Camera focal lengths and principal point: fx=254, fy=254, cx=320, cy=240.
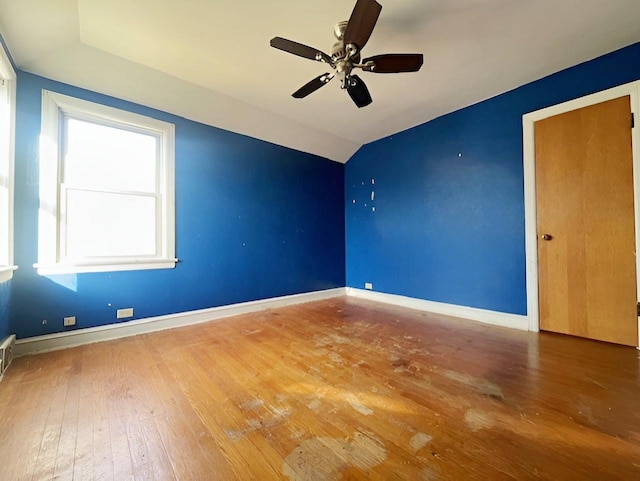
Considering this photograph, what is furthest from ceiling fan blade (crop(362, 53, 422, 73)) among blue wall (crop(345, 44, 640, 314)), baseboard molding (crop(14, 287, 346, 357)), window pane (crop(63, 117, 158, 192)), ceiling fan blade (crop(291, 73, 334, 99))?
baseboard molding (crop(14, 287, 346, 357))

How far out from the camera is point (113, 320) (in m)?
2.62

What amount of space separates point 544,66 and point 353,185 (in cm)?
281

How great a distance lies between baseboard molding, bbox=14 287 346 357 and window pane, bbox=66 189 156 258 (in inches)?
29.6

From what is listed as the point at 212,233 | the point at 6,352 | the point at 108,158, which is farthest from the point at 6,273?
the point at 212,233

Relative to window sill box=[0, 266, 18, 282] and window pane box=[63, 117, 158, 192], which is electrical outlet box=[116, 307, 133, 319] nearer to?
window sill box=[0, 266, 18, 282]

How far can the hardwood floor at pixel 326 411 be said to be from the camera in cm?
109

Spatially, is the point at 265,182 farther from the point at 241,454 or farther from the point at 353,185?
the point at 241,454

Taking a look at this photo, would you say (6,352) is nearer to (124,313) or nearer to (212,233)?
(124,313)

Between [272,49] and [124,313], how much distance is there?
299cm

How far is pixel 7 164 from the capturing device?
210 cm

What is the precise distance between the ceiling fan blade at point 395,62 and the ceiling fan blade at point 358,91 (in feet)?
0.39

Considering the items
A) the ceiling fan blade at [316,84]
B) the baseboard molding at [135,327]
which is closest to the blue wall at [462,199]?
the baseboard molding at [135,327]

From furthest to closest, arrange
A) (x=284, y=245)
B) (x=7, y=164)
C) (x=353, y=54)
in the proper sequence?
(x=284, y=245) < (x=7, y=164) < (x=353, y=54)

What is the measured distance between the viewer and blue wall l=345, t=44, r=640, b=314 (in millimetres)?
2752
